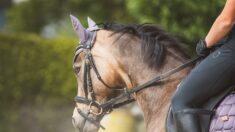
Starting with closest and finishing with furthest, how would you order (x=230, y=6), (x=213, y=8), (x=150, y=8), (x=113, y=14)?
(x=230, y=6) → (x=213, y=8) → (x=150, y=8) → (x=113, y=14)

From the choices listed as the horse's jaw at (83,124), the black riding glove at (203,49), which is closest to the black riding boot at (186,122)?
the black riding glove at (203,49)

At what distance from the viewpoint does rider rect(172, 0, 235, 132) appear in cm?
570

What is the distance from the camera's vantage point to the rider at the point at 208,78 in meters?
5.70

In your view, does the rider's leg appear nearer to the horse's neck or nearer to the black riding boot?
the black riding boot

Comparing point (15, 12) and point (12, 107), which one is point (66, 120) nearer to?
point (12, 107)

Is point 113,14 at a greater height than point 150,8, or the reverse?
point 113,14

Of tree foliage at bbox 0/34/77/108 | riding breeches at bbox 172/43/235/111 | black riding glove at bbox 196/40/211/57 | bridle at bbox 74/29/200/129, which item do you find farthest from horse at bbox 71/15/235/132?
tree foliage at bbox 0/34/77/108

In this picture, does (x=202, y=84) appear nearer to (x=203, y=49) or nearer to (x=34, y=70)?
(x=203, y=49)

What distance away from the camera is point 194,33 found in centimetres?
1007

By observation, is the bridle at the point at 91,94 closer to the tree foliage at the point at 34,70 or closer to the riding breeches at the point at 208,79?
the riding breeches at the point at 208,79

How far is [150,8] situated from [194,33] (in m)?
0.74

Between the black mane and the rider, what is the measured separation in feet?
1.67

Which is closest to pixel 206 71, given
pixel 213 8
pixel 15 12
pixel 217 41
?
pixel 217 41

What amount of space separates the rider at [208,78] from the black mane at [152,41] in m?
0.51
